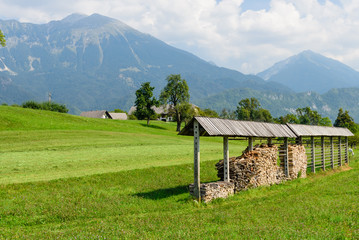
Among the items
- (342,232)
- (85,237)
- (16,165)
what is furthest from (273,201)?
(16,165)

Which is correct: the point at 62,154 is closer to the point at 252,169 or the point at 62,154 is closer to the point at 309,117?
the point at 252,169

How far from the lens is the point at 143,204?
15.6 metres

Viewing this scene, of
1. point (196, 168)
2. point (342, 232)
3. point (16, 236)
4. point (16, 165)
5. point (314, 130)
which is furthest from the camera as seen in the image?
point (314, 130)

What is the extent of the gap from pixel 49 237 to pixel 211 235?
5122 millimetres

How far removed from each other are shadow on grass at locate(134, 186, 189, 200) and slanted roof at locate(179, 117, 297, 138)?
3458 mm

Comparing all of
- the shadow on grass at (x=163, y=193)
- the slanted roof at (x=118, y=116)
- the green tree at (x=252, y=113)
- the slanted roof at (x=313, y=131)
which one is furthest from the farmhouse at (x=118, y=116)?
the shadow on grass at (x=163, y=193)

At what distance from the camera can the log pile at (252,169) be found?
62.2ft

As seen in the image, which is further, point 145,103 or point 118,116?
point 118,116

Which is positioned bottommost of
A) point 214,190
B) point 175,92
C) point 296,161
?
point 214,190

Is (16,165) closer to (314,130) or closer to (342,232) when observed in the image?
(342,232)

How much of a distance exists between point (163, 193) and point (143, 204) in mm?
2744

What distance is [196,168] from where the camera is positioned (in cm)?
1670

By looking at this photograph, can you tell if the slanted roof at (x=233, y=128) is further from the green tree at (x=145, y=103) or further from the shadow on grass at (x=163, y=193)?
the green tree at (x=145, y=103)

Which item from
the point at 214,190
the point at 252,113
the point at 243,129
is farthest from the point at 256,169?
the point at 252,113
